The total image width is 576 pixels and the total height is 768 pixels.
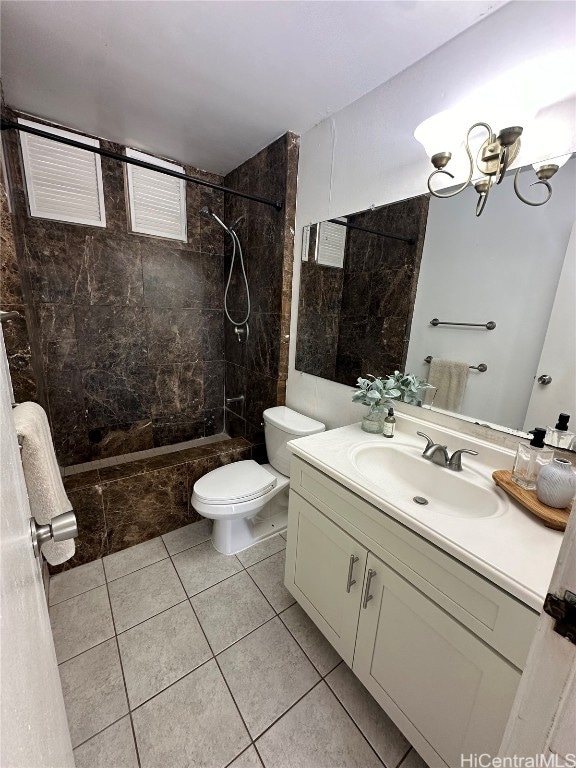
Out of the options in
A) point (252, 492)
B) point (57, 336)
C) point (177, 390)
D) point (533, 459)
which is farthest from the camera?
point (177, 390)

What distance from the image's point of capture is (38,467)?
2.76ft

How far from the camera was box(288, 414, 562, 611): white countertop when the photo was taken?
0.65 m

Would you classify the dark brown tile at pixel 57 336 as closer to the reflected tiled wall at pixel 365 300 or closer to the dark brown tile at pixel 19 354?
the dark brown tile at pixel 19 354

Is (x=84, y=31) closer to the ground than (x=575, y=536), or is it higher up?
higher up

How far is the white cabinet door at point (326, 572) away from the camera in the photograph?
105 centimetres

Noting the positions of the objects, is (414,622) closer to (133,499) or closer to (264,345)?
(133,499)

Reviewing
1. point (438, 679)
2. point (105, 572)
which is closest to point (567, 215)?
point (438, 679)

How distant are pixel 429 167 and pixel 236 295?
5.06 ft

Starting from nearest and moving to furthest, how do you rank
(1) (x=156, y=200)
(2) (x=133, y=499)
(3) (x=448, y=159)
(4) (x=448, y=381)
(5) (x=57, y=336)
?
(3) (x=448, y=159) → (4) (x=448, y=381) → (2) (x=133, y=499) → (5) (x=57, y=336) → (1) (x=156, y=200)

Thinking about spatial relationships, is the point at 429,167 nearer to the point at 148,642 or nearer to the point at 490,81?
the point at 490,81

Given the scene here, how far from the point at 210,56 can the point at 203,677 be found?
2.47 meters

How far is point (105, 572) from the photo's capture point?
5.32 ft

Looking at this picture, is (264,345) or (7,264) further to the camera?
(264,345)

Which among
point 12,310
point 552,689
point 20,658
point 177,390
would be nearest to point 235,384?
point 177,390
